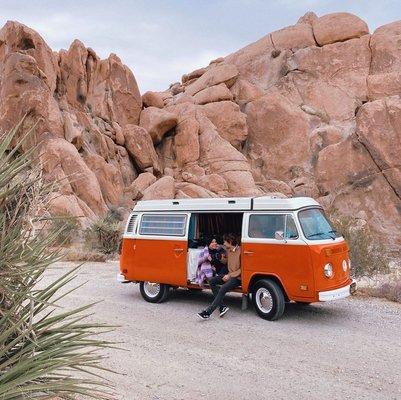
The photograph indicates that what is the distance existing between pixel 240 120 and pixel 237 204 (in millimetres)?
31772

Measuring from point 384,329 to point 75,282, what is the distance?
855 cm

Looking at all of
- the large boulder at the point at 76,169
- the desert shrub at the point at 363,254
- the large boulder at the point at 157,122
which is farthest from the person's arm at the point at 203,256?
the large boulder at the point at 157,122

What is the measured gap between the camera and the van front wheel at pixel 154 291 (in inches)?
401

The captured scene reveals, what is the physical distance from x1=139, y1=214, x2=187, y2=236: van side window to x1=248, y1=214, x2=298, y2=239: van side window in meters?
1.69

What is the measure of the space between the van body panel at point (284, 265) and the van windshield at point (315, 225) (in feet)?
1.33

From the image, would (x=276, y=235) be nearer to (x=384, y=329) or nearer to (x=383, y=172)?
(x=384, y=329)

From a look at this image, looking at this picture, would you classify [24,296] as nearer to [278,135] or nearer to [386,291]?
[386,291]

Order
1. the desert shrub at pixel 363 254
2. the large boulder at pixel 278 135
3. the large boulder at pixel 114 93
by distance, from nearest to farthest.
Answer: the desert shrub at pixel 363 254 → the large boulder at pixel 114 93 → the large boulder at pixel 278 135

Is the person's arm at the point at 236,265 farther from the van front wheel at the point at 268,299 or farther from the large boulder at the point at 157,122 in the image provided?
the large boulder at the point at 157,122

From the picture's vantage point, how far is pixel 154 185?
33.2 metres

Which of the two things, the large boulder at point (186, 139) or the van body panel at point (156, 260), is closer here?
the van body panel at point (156, 260)

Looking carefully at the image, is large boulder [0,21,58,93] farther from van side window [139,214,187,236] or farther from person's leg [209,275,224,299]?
person's leg [209,275,224,299]

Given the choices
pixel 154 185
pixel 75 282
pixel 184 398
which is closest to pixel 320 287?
pixel 184 398

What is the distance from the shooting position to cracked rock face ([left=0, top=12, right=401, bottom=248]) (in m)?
30.2
